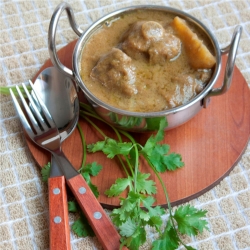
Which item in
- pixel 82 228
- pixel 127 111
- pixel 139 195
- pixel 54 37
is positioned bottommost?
pixel 82 228

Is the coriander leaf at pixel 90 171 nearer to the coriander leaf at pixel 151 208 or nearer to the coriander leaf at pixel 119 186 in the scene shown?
the coriander leaf at pixel 119 186

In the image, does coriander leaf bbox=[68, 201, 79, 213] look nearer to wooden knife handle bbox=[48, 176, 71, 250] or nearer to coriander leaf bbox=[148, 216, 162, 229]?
wooden knife handle bbox=[48, 176, 71, 250]

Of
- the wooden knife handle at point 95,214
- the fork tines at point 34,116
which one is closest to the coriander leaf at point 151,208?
the wooden knife handle at point 95,214

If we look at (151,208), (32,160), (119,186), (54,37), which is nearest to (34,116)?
(32,160)

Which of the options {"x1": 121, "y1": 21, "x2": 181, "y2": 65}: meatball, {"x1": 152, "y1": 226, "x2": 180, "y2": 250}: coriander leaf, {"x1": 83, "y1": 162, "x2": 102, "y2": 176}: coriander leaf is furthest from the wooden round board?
{"x1": 121, "y1": 21, "x2": 181, "y2": 65}: meatball

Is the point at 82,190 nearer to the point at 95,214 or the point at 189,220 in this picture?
the point at 95,214
